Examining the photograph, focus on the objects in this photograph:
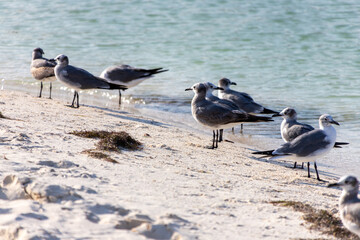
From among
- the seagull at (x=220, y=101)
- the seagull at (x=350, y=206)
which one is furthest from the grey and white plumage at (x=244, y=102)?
the seagull at (x=350, y=206)

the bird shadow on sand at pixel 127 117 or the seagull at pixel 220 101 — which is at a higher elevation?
the seagull at pixel 220 101

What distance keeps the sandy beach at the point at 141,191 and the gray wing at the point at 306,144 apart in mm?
338

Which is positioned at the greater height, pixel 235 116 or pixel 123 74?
pixel 123 74

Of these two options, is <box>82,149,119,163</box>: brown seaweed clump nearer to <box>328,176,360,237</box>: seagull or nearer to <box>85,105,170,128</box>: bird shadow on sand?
<box>328,176,360,237</box>: seagull

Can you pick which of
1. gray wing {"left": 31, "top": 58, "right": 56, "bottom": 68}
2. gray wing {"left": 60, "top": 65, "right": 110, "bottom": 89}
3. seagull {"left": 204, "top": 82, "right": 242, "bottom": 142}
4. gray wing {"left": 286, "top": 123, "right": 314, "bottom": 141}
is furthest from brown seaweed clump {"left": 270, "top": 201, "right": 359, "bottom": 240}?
gray wing {"left": 31, "top": 58, "right": 56, "bottom": 68}

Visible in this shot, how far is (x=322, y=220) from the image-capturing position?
5156 millimetres

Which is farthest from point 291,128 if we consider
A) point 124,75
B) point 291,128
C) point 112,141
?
point 124,75

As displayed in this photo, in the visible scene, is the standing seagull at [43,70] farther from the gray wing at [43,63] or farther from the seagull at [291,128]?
the seagull at [291,128]

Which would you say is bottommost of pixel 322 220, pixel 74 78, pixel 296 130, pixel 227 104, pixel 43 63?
pixel 322 220

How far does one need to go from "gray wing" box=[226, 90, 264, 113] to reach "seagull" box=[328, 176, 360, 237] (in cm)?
504

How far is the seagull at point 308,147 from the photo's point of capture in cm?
728

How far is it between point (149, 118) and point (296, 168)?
3.50 meters

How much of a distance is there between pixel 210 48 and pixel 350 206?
1225cm

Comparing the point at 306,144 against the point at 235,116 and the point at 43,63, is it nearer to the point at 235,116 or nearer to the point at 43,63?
the point at 235,116
